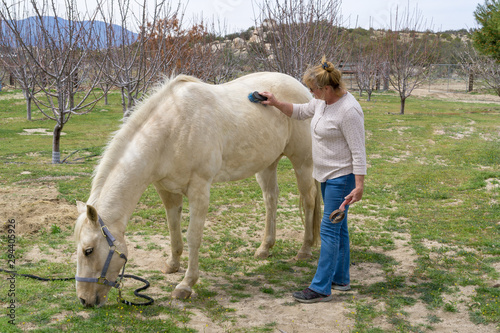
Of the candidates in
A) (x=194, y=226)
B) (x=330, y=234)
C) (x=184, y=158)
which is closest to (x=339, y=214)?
(x=330, y=234)

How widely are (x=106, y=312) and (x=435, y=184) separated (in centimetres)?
708

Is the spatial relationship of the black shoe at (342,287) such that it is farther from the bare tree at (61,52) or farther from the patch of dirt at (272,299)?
the bare tree at (61,52)

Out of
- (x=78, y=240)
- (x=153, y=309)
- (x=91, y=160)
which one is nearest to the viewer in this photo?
(x=78, y=240)

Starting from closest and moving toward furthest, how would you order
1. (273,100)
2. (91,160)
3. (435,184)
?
1. (273,100)
2. (435,184)
3. (91,160)

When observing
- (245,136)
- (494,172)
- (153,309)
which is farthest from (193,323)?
(494,172)

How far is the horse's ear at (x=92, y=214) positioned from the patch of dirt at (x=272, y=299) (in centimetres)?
70


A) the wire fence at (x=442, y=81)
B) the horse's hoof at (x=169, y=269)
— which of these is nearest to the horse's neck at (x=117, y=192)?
the horse's hoof at (x=169, y=269)

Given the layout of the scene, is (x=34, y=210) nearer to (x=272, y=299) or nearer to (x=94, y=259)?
(x=94, y=259)

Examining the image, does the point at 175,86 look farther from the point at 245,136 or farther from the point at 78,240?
the point at 78,240

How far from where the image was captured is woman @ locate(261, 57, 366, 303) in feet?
11.9

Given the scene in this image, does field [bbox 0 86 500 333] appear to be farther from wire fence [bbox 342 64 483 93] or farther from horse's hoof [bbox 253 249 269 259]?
wire fence [bbox 342 64 483 93]

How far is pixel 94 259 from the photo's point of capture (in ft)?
10.9

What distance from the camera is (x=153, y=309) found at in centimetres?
354

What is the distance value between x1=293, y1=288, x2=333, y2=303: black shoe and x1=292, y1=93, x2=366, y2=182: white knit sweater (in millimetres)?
992
